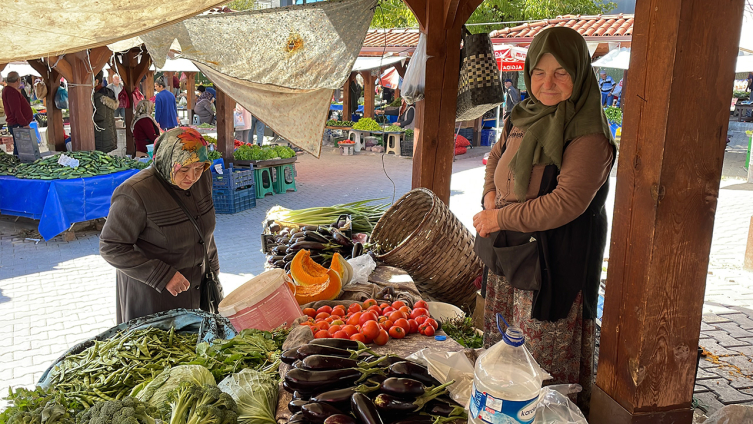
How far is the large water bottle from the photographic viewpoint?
4.87 feet

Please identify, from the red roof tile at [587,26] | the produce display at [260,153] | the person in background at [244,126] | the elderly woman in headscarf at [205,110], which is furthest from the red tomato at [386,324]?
the elderly woman in headscarf at [205,110]

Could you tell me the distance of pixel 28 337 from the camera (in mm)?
4855

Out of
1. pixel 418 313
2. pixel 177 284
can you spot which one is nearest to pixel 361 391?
pixel 418 313

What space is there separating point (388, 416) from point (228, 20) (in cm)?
295

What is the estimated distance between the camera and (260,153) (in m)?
10.7

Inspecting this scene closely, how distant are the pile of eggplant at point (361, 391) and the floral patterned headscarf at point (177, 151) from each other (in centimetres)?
160

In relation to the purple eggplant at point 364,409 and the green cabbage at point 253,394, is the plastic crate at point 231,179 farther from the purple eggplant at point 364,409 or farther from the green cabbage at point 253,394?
the purple eggplant at point 364,409

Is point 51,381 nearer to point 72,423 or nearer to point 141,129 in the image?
point 72,423

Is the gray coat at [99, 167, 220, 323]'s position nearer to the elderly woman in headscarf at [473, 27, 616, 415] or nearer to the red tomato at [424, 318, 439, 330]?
the red tomato at [424, 318, 439, 330]

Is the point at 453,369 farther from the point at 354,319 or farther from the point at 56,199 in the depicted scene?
the point at 56,199

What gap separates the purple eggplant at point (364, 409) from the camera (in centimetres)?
170

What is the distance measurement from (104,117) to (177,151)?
1077cm

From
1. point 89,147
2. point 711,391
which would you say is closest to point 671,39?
point 711,391

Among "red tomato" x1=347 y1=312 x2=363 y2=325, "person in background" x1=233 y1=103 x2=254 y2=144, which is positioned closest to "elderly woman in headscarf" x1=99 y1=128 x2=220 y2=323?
"red tomato" x1=347 y1=312 x2=363 y2=325
